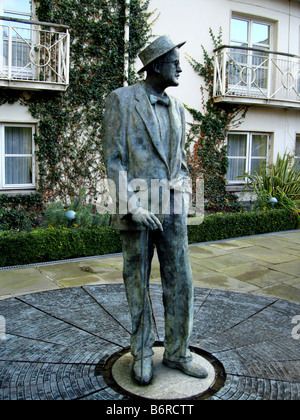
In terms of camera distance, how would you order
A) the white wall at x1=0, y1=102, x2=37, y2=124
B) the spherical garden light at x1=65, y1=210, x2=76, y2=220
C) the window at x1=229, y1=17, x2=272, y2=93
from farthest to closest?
1. the window at x1=229, y1=17, x2=272, y2=93
2. the white wall at x1=0, y1=102, x2=37, y2=124
3. the spherical garden light at x1=65, y1=210, x2=76, y2=220

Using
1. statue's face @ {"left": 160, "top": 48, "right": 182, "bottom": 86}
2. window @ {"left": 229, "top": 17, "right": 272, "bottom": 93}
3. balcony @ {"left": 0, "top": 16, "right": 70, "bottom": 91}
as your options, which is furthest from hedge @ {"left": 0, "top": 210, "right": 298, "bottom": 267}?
window @ {"left": 229, "top": 17, "right": 272, "bottom": 93}

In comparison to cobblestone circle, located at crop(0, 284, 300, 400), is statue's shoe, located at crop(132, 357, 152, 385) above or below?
above

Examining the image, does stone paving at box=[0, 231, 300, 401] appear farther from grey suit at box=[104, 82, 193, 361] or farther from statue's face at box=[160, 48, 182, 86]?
statue's face at box=[160, 48, 182, 86]

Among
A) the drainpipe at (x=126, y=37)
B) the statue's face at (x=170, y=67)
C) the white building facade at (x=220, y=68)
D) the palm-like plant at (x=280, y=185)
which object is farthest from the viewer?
the palm-like plant at (x=280, y=185)

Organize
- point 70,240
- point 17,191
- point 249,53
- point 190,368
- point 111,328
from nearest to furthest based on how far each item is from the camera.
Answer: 1. point 190,368
2. point 111,328
3. point 70,240
4. point 17,191
5. point 249,53

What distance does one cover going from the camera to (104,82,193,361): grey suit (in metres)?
2.66

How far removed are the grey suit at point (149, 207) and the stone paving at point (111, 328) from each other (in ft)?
1.60

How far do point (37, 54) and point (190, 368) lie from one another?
8.32m

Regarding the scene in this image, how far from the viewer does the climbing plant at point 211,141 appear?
11477 mm

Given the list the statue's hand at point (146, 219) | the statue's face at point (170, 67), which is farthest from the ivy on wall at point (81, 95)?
the statue's hand at point (146, 219)

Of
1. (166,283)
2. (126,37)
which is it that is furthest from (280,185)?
(166,283)

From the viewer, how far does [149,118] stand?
2.65m

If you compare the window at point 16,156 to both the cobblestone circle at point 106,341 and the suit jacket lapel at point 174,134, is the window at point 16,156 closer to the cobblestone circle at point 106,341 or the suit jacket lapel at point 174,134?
the cobblestone circle at point 106,341

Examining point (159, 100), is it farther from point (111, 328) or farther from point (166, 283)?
point (111, 328)
